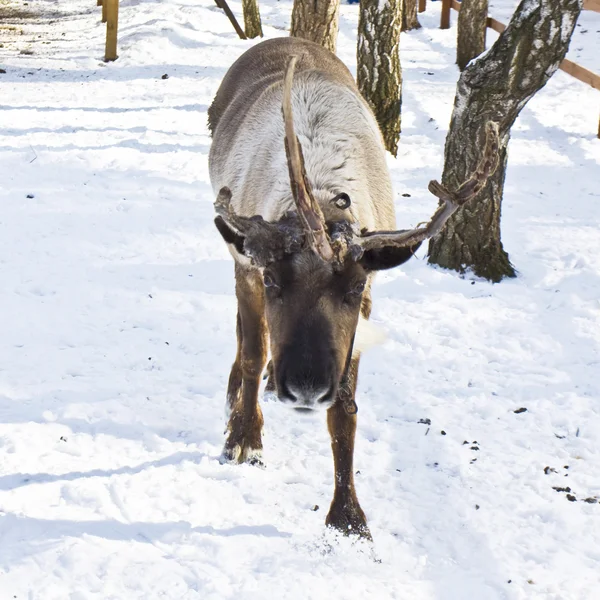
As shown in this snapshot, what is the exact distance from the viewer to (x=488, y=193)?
548 cm

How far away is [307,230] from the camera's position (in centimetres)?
263

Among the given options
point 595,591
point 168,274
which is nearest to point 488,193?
point 168,274

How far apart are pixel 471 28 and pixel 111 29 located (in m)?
5.95

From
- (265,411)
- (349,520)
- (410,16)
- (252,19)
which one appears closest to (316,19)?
(265,411)

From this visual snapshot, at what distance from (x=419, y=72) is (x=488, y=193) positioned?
26.0 ft

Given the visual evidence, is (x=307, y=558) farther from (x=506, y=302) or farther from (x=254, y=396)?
(x=506, y=302)

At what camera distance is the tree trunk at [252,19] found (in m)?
14.3

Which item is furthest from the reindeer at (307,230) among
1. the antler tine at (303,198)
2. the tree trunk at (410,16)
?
the tree trunk at (410,16)

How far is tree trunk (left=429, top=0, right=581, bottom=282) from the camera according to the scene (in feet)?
16.1

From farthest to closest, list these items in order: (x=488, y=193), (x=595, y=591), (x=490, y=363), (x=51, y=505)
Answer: (x=488, y=193), (x=490, y=363), (x=51, y=505), (x=595, y=591)

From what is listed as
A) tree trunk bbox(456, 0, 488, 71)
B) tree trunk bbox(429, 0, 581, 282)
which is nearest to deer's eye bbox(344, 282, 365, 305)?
tree trunk bbox(429, 0, 581, 282)

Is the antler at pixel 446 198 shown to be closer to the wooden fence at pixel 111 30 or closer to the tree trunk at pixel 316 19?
the tree trunk at pixel 316 19

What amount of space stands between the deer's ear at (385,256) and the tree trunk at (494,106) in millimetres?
2676

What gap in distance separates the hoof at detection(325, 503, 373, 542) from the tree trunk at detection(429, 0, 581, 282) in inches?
114
